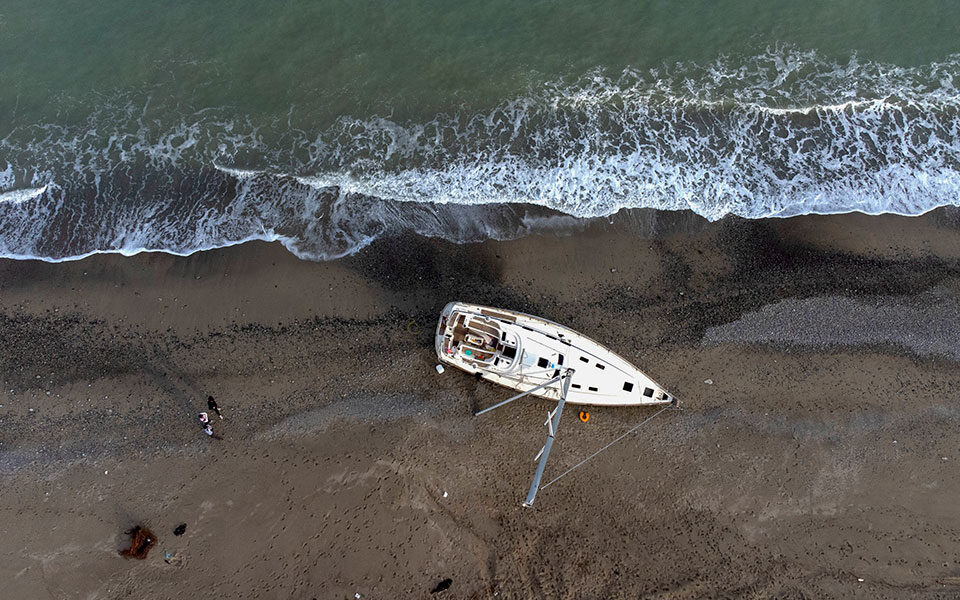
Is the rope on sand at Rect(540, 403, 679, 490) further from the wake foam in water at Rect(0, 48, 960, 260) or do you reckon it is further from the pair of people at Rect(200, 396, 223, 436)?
the pair of people at Rect(200, 396, 223, 436)

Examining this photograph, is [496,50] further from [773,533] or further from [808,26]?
[773,533]

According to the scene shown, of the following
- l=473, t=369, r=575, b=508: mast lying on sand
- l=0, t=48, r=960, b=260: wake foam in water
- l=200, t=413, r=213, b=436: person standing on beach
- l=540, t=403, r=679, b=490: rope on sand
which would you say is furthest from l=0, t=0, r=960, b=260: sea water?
l=540, t=403, r=679, b=490: rope on sand

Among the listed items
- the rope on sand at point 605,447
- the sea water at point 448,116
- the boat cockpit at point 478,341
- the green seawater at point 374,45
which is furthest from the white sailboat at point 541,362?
the green seawater at point 374,45

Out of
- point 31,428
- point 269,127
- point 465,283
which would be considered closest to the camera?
point 31,428

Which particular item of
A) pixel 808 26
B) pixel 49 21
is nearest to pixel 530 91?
pixel 808 26

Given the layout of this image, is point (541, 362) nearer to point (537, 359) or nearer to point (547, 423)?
point (537, 359)

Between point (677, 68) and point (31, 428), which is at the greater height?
point (677, 68)

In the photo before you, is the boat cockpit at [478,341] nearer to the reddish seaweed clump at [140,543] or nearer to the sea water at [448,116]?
the sea water at [448,116]
